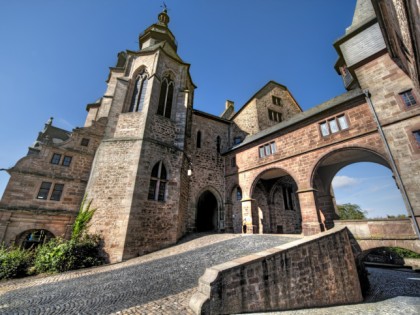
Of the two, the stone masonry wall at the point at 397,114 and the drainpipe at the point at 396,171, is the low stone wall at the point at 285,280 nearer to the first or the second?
the drainpipe at the point at 396,171

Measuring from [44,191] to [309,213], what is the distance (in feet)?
48.7

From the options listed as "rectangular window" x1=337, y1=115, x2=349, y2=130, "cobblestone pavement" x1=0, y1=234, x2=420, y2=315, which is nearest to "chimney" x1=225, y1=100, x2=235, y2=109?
"rectangular window" x1=337, y1=115, x2=349, y2=130

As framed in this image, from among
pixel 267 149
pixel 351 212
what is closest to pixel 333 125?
pixel 267 149

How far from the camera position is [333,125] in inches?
401

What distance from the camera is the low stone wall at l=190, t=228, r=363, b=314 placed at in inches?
139

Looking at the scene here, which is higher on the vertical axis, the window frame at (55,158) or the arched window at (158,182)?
the window frame at (55,158)

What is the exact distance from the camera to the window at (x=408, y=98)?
8039mm

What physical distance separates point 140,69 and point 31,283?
1294 centimetres

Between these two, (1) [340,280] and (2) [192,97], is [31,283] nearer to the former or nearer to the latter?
(1) [340,280]

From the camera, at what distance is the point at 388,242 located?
742 cm

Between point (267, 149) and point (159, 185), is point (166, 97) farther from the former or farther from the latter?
point (267, 149)

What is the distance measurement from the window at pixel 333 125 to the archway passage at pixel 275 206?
4.86 metres

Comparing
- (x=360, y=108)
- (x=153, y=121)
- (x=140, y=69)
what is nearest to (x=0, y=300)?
(x=153, y=121)

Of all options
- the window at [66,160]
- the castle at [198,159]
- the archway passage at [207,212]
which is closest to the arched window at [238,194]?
the castle at [198,159]
